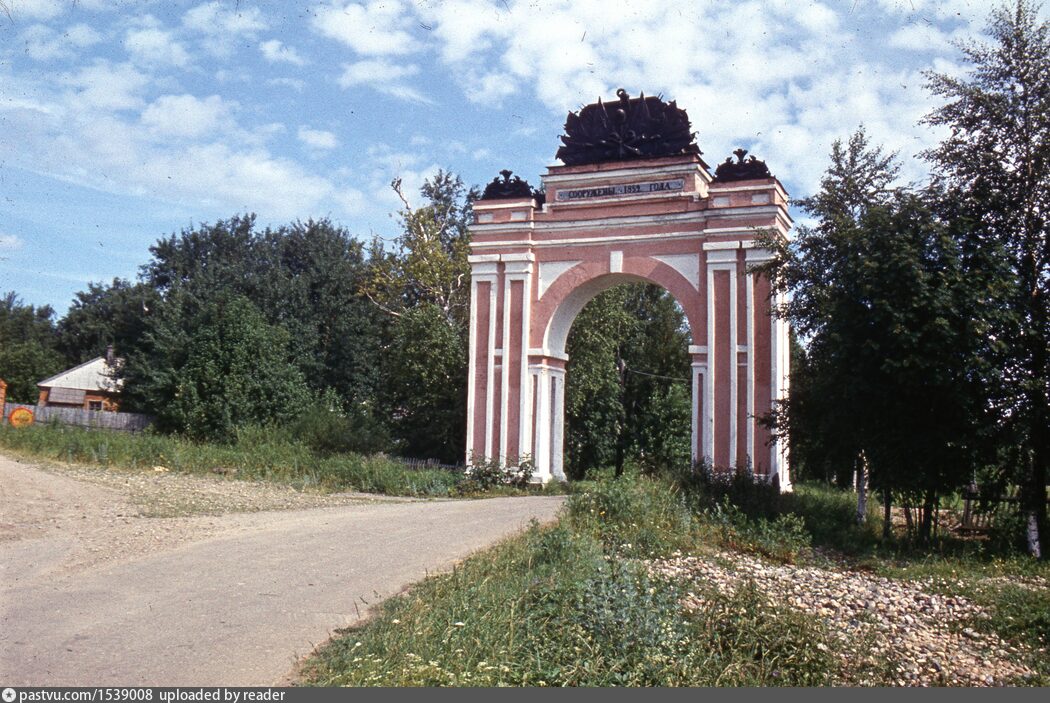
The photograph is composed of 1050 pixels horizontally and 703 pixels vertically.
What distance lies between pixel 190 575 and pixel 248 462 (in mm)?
13299

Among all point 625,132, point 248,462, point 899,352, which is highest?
point 625,132

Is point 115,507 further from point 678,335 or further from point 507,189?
point 678,335

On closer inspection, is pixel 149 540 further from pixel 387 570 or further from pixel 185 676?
pixel 185 676

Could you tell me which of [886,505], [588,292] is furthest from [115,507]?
[588,292]

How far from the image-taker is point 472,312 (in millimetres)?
24891

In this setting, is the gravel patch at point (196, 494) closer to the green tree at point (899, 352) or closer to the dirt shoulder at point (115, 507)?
the dirt shoulder at point (115, 507)

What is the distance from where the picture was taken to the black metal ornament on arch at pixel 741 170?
2206cm

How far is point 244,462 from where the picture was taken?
21.2 meters

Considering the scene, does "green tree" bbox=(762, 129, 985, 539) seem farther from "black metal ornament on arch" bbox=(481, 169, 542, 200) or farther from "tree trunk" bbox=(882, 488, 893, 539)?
"black metal ornament on arch" bbox=(481, 169, 542, 200)

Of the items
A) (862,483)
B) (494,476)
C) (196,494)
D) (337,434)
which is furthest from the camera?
(337,434)

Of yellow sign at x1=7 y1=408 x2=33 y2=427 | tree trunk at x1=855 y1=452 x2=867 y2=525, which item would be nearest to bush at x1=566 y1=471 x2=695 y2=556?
tree trunk at x1=855 y1=452 x2=867 y2=525

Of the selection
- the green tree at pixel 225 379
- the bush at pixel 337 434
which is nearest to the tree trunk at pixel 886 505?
the bush at pixel 337 434

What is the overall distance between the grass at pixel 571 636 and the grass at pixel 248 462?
1193 cm

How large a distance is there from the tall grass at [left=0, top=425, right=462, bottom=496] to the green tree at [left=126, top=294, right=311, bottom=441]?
22.9 feet
